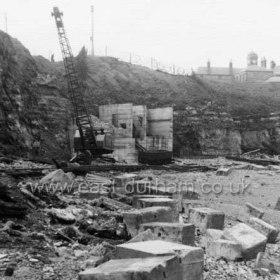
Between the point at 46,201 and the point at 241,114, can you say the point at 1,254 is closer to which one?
the point at 46,201

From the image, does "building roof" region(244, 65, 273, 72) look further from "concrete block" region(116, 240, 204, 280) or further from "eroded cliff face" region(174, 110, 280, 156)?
"concrete block" region(116, 240, 204, 280)

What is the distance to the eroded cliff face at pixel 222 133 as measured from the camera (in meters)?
43.4

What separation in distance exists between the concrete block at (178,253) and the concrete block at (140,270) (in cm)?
27

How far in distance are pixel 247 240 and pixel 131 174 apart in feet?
27.6

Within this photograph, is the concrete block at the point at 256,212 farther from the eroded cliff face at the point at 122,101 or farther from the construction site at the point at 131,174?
the eroded cliff face at the point at 122,101

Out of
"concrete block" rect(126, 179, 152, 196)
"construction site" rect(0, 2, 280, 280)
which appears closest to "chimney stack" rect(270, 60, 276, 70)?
"construction site" rect(0, 2, 280, 280)

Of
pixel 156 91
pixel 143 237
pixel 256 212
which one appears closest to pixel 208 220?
pixel 143 237

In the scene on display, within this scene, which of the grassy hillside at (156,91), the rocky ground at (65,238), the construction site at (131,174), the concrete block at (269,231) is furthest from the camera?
the grassy hillside at (156,91)

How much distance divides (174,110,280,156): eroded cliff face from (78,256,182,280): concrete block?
38060 millimetres

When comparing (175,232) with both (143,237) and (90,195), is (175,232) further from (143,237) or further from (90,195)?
(90,195)

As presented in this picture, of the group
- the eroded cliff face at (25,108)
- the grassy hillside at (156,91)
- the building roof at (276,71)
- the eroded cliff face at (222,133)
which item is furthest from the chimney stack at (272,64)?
the eroded cliff face at (25,108)

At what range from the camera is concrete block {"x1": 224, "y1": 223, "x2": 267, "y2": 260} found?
5824 millimetres

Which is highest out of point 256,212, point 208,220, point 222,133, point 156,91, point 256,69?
point 256,69

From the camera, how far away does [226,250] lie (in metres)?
5.79
